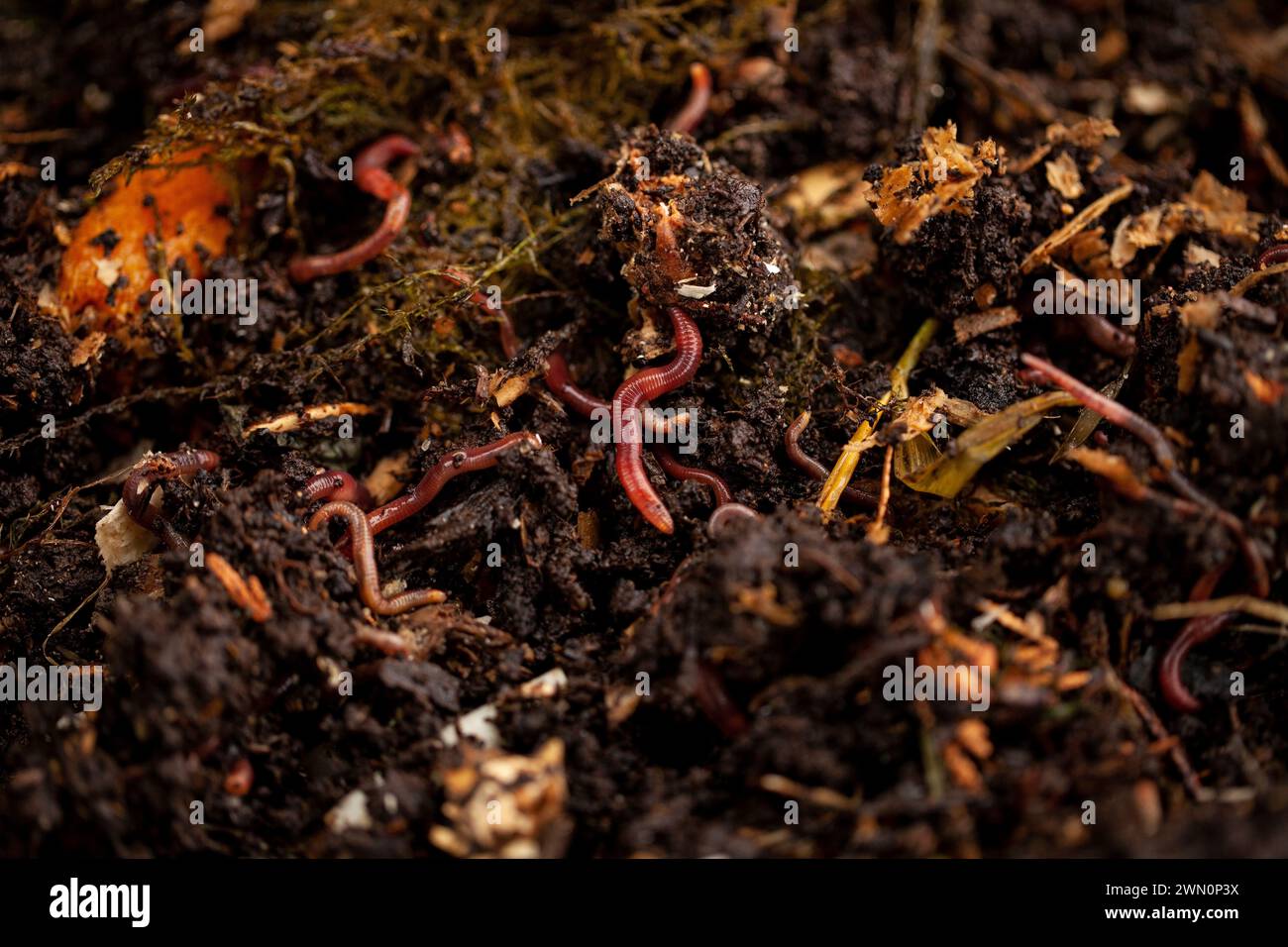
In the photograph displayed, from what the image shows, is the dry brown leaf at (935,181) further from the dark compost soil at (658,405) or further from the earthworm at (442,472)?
the earthworm at (442,472)

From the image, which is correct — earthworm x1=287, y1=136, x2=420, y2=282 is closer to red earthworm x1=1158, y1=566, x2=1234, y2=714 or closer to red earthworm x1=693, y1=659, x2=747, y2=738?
red earthworm x1=693, y1=659, x2=747, y2=738

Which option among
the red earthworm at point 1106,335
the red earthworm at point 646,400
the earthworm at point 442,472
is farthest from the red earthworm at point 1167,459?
the earthworm at point 442,472

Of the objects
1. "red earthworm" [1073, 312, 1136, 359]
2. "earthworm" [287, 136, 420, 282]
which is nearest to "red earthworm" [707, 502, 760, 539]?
"red earthworm" [1073, 312, 1136, 359]
